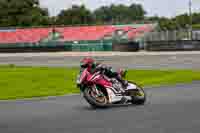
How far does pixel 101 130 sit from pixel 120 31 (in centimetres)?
6475

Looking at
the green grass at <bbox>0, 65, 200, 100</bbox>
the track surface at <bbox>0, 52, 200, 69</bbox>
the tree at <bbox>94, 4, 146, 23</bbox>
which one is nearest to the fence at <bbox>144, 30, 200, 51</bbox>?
the track surface at <bbox>0, 52, 200, 69</bbox>

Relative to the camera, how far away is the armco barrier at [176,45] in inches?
2016

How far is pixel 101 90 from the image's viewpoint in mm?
11414

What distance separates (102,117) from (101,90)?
1.43m

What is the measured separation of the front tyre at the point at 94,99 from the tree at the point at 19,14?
93.2m

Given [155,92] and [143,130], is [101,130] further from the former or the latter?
[155,92]

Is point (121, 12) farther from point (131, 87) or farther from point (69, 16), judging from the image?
point (131, 87)

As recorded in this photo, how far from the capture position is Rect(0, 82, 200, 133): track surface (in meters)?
8.59

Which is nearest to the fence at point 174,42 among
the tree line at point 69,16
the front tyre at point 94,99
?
the tree line at point 69,16

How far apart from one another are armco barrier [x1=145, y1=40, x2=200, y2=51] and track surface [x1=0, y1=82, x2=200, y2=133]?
1493 inches

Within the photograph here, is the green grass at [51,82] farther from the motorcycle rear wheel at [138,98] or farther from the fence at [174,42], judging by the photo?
the fence at [174,42]

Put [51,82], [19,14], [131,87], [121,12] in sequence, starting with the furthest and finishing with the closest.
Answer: [121,12]
[19,14]
[51,82]
[131,87]

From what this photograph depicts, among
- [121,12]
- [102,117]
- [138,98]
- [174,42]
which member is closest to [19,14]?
[174,42]

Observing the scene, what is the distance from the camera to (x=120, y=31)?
239 ft
